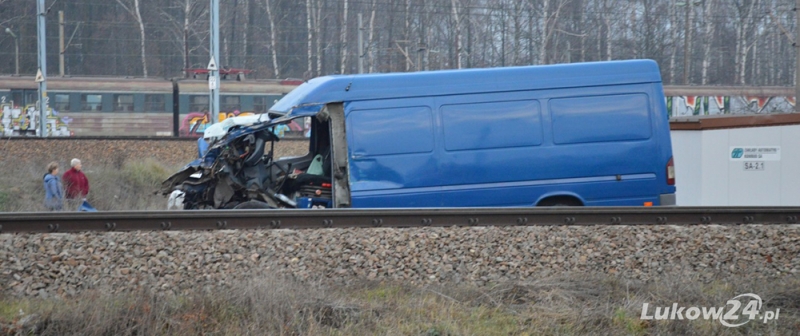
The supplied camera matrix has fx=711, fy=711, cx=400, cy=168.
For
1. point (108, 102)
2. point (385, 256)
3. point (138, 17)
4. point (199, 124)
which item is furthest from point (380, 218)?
point (138, 17)

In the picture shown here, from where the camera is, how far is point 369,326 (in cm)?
571

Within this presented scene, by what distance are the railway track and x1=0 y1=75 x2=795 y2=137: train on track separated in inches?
854

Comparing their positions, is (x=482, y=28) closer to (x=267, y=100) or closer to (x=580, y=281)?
(x=267, y=100)

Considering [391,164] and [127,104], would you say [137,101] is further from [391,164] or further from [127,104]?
[391,164]

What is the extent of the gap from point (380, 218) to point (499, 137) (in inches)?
83.0

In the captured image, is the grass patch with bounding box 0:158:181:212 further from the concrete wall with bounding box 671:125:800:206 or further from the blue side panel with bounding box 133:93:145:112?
the blue side panel with bounding box 133:93:145:112

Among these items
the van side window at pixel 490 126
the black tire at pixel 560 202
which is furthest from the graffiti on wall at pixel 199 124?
the black tire at pixel 560 202

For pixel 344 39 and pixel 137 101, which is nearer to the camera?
pixel 137 101

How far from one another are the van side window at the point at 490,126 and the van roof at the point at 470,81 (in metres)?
0.26

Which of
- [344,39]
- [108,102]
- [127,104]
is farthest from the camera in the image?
[344,39]

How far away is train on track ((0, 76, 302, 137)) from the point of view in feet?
98.0

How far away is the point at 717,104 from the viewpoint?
111ft

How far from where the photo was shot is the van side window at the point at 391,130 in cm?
911

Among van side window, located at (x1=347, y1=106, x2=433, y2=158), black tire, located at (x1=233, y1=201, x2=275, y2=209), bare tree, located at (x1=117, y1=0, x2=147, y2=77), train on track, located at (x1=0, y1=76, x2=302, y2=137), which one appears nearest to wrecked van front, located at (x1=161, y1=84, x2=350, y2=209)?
black tire, located at (x1=233, y1=201, x2=275, y2=209)
